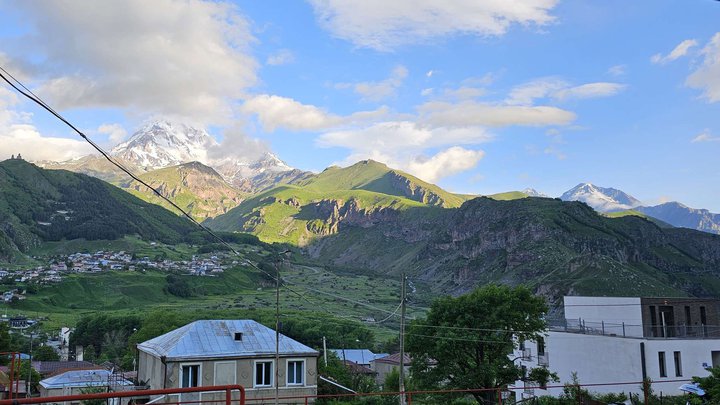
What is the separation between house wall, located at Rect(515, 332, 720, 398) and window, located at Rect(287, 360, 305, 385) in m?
22.3

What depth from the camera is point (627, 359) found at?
40.2 meters

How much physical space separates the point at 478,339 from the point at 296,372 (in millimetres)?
14918

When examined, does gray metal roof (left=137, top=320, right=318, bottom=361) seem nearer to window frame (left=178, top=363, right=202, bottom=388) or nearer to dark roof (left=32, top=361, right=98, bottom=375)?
window frame (left=178, top=363, right=202, bottom=388)

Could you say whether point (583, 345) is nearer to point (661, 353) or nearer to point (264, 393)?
point (661, 353)

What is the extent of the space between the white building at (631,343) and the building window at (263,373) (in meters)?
23.9

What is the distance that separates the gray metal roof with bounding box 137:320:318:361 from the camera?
100ft

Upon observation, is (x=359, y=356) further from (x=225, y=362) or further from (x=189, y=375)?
(x=189, y=375)

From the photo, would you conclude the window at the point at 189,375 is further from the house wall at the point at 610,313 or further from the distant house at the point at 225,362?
the house wall at the point at 610,313

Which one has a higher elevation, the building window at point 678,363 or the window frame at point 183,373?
the window frame at point 183,373

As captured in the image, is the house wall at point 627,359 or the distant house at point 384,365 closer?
the house wall at point 627,359

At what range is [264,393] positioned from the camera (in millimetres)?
31500

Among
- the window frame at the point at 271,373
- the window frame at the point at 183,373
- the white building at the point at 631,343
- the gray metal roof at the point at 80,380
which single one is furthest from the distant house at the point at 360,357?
the window frame at the point at 183,373

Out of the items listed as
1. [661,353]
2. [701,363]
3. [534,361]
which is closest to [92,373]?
[534,361]

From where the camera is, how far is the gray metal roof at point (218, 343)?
100 ft
